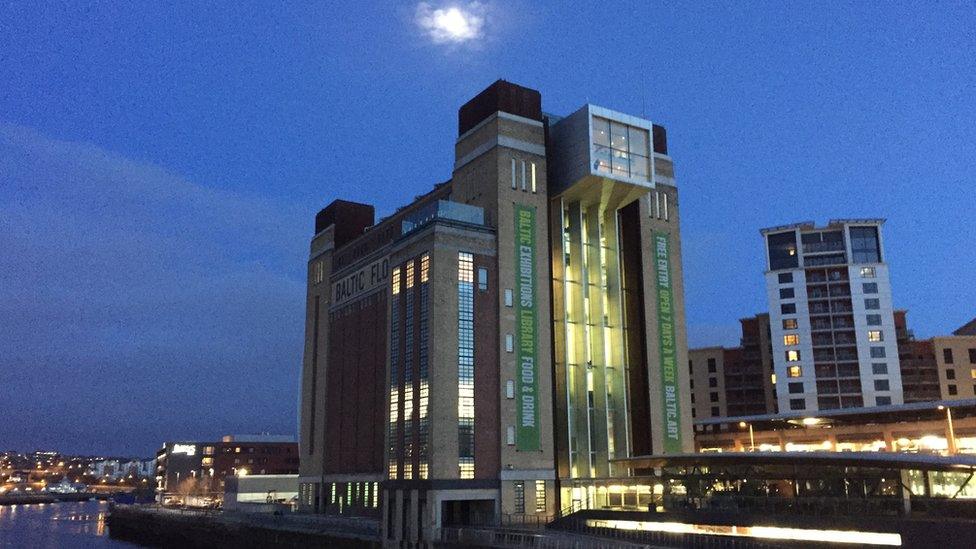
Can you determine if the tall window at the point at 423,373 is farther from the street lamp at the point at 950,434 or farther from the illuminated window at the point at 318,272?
the illuminated window at the point at 318,272

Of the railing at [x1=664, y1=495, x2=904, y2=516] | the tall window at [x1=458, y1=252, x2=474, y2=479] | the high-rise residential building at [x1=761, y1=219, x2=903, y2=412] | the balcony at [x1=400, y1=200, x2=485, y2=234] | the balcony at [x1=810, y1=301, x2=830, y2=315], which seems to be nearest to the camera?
the railing at [x1=664, y1=495, x2=904, y2=516]

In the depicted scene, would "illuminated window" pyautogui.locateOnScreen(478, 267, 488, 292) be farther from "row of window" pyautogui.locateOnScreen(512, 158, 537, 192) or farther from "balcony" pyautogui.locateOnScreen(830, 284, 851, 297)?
"balcony" pyautogui.locateOnScreen(830, 284, 851, 297)

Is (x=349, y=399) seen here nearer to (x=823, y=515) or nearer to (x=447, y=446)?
(x=447, y=446)

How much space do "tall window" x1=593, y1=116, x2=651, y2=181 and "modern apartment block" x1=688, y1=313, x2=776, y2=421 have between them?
271 ft

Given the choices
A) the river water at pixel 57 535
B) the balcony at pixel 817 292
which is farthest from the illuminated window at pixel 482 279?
the balcony at pixel 817 292

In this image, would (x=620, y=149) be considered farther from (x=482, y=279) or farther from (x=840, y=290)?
(x=840, y=290)

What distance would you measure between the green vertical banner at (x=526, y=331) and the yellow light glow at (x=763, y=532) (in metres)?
12.0

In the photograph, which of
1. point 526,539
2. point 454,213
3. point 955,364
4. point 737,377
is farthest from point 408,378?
point 955,364

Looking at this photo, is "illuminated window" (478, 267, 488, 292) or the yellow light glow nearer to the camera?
the yellow light glow

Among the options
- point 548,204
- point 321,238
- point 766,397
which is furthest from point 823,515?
point 766,397

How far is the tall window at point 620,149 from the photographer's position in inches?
3255

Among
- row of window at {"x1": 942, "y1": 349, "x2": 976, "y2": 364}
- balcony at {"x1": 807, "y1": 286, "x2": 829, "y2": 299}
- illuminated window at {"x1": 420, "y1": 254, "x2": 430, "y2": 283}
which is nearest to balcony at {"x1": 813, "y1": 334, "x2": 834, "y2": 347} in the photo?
balcony at {"x1": 807, "y1": 286, "x2": 829, "y2": 299}

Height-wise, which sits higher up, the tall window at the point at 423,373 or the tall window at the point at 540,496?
the tall window at the point at 423,373

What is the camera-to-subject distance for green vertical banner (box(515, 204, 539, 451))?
76875mm
